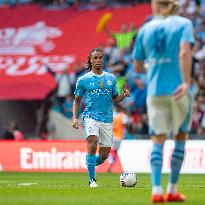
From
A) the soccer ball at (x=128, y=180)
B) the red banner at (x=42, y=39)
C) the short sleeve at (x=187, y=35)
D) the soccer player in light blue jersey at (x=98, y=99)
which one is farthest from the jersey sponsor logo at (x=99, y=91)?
the red banner at (x=42, y=39)

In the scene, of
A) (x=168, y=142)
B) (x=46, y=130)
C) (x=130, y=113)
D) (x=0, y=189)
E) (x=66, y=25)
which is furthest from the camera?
(x=66, y=25)

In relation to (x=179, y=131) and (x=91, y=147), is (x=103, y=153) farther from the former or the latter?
(x=179, y=131)

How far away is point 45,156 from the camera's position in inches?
1039

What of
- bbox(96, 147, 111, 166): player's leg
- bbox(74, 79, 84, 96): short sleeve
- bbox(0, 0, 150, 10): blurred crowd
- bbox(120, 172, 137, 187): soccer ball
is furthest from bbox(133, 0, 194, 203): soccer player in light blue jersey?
bbox(0, 0, 150, 10): blurred crowd

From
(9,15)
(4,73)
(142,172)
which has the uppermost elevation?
(9,15)

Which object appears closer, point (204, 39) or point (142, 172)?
point (142, 172)

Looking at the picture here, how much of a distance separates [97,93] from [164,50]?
544 cm

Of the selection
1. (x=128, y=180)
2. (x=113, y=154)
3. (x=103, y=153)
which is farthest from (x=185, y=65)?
(x=113, y=154)

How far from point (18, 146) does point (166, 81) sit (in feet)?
52.4

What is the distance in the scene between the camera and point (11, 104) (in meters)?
31.4

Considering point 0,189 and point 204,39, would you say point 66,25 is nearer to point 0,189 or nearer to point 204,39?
point 204,39

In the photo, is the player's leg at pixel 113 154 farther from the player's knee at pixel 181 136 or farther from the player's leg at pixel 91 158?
the player's knee at pixel 181 136

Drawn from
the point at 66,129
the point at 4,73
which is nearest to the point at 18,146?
the point at 66,129

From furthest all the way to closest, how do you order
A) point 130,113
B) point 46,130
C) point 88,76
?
point 46,130
point 130,113
point 88,76
